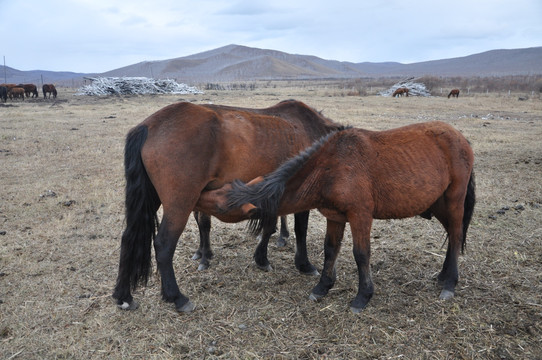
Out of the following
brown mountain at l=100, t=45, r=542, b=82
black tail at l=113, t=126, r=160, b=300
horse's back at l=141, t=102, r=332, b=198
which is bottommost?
black tail at l=113, t=126, r=160, b=300

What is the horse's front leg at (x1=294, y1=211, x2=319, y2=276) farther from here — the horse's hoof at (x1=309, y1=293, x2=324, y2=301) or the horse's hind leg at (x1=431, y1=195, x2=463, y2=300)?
the horse's hind leg at (x1=431, y1=195, x2=463, y2=300)

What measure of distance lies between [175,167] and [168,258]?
0.92 metres

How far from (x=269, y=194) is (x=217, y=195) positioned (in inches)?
17.7

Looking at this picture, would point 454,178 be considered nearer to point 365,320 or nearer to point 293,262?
point 365,320

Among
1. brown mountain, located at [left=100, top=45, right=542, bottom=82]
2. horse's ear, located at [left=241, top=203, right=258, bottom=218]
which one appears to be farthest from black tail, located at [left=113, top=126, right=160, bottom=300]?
brown mountain, located at [left=100, top=45, right=542, bottom=82]

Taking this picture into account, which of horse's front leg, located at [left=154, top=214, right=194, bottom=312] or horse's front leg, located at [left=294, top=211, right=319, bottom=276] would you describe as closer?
horse's front leg, located at [left=154, top=214, right=194, bottom=312]

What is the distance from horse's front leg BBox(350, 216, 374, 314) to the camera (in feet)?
11.7

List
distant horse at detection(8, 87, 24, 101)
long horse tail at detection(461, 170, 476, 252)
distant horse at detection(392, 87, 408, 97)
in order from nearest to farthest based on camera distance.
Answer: long horse tail at detection(461, 170, 476, 252)
distant horse at detection(8, 87, 24, 101)
distant horse at detection(392, 87, 408, 97)

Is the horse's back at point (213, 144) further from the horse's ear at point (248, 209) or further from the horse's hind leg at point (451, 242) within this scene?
the horse's hind leg at point (451, 242)

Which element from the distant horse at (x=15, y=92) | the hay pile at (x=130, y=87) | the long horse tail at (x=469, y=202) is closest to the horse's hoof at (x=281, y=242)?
the long horse tail at (x=469, y=202)

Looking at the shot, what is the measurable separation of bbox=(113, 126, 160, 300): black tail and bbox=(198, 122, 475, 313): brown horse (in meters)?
0.71

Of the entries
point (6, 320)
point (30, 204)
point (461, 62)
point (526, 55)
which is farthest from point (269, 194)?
point (461, 62)

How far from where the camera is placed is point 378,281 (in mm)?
4320

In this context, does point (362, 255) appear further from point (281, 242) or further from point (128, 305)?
point (128, 305)
